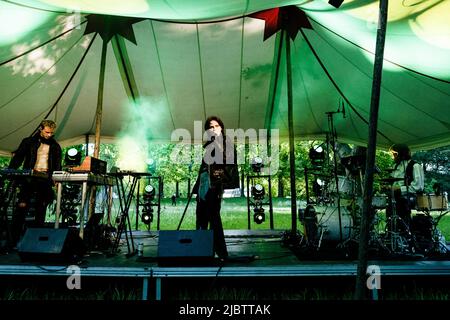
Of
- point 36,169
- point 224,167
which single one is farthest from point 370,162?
point 36,169

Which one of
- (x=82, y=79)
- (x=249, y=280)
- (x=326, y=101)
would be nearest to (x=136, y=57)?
(x=82, y=79)

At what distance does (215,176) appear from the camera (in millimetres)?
2906

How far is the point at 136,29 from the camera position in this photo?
15.4 ft

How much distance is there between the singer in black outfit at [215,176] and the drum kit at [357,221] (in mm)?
1492

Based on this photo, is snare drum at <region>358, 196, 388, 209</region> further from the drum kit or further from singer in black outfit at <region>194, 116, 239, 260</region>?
singer in black outfit at <region>194, 116, 239, 260</region>

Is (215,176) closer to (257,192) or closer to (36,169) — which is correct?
(36,169)

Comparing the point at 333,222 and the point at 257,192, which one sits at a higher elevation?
the point at 257,192

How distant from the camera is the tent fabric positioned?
2.99 metres

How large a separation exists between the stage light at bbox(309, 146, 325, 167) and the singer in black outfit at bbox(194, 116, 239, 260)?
2643mm

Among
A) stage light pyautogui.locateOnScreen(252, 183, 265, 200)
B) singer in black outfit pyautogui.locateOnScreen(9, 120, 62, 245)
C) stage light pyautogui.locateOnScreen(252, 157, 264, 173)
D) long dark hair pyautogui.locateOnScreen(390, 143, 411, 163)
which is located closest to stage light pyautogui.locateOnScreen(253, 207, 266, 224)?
stage light pyautogui.locateOnScreen(252, 183, 265, 200)

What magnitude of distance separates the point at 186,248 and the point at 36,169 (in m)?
2.31

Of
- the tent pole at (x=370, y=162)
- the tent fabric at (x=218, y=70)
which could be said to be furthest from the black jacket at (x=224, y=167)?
the tent pole at (x=370, y=162)

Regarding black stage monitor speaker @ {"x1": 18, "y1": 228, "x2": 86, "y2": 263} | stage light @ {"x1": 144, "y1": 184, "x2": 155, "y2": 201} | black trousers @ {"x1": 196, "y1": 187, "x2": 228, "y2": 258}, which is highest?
stage light @ {"x1": 144, "y1": 184, "x2": 155, "y2": 201}
